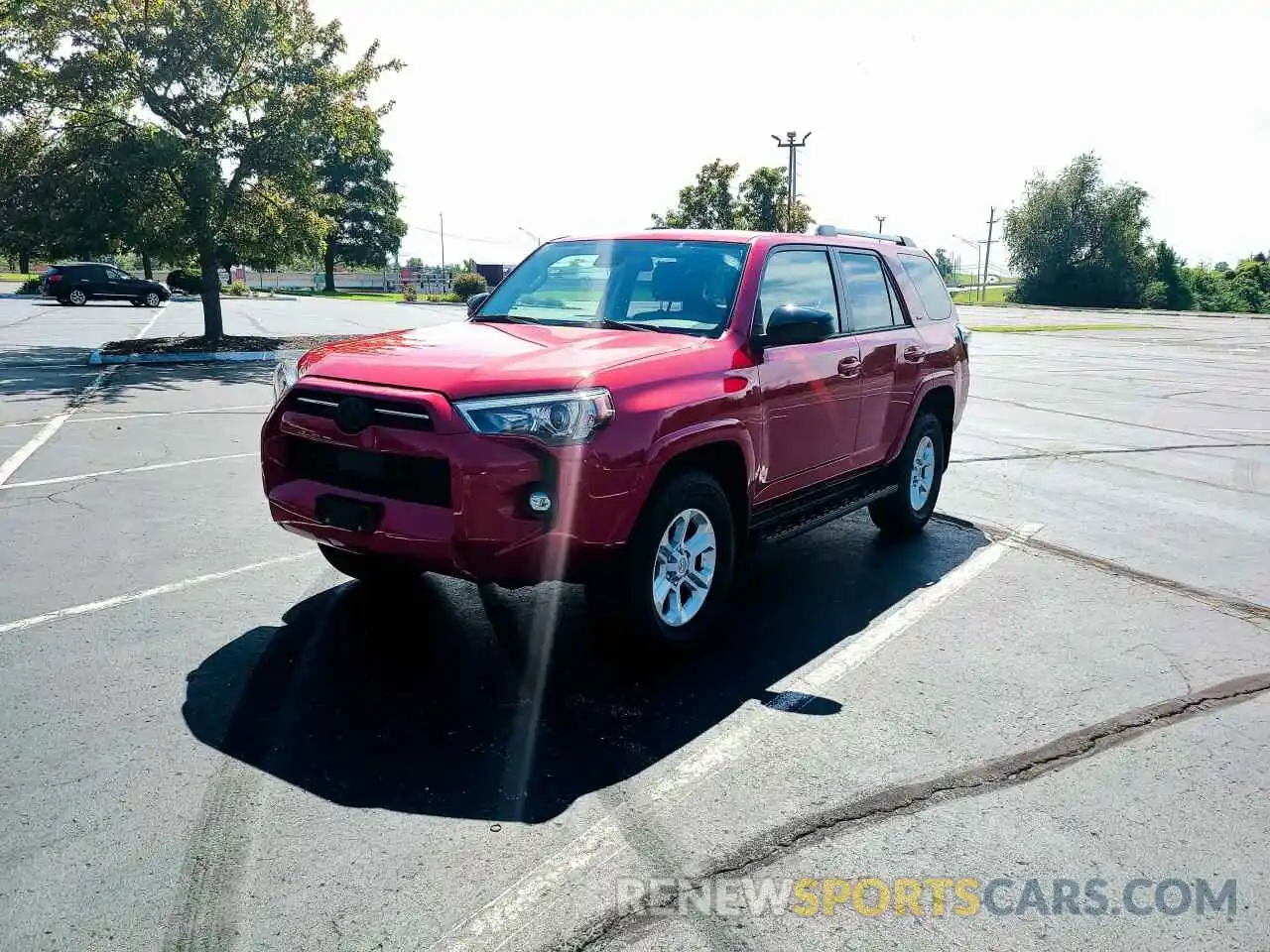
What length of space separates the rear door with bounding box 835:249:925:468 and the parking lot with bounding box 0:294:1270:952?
82 cm

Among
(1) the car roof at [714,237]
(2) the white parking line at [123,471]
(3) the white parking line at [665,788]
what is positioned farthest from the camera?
(2) the white parking line at [123,471]

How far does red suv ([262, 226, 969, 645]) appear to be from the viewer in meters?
3.89

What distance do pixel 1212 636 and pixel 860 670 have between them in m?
1.97

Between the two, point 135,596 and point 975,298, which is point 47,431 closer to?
point 135,596

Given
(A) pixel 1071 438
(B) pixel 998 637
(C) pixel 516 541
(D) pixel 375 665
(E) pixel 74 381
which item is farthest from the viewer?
(E) pixel 74 381

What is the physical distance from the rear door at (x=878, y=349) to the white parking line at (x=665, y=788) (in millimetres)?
1003

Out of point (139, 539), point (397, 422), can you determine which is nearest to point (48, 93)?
point (139, 539)

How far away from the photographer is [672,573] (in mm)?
4473

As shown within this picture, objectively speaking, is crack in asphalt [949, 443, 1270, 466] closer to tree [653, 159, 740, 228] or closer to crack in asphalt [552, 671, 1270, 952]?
crack in asphalt [552, 671, 1270, 952]

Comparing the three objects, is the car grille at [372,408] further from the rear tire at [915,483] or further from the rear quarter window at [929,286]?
the rear quarter window at [929,286]

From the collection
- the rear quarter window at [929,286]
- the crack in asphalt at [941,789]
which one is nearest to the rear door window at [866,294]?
the rear quarter window at [929,286]

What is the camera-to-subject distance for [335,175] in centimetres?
7288

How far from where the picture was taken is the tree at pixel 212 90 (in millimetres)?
16516

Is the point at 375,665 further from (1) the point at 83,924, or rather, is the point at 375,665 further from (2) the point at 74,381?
(2) the point at 74,381
